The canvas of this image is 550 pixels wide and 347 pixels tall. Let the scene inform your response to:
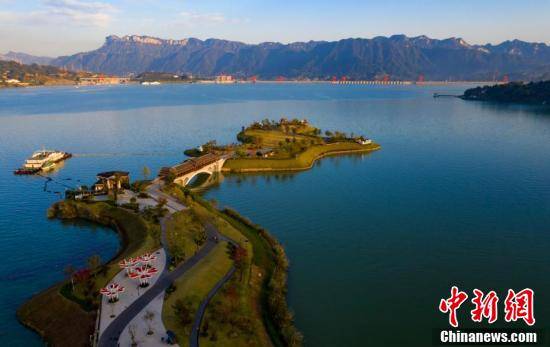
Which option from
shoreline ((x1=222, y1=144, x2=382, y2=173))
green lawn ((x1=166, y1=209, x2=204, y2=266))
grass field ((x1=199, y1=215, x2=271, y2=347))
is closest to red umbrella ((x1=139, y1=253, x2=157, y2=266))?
green lawn ((x1=166, y1=209, x2=204, y2=266))

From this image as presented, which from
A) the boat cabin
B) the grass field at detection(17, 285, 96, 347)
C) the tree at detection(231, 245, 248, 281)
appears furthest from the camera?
the boat cabin

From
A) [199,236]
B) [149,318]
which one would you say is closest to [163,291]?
[149,318]

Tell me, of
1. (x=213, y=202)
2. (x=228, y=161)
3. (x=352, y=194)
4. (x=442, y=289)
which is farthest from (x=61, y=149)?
(x=442, y=289)

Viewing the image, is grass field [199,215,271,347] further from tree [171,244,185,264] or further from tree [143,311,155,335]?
tree [171,244,185,264]

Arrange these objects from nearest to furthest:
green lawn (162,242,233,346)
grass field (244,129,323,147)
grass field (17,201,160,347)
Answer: green lawn (162,242,233,346) < grass field (17,201,160,347) < grass field (244,129,323,147)

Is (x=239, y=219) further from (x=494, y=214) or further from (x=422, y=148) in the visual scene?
(x=422, y=148)

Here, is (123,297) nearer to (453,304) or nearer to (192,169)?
(453,304)
